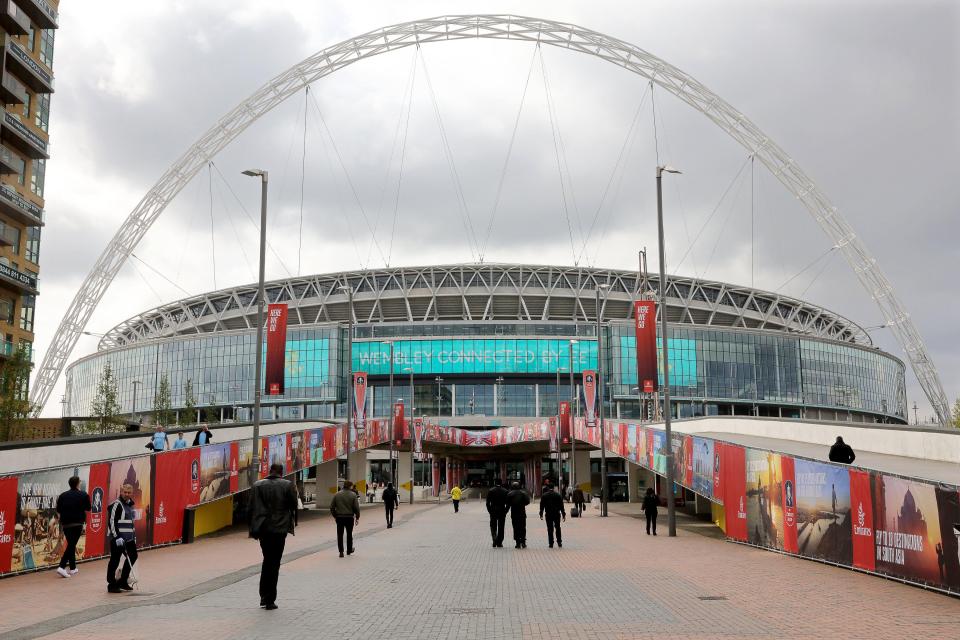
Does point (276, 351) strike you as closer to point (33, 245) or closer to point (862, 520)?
point (862, 520)

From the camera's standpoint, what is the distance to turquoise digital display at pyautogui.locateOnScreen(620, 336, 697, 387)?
110375 millimetres

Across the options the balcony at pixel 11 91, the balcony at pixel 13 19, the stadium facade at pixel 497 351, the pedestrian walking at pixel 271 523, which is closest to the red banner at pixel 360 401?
the balcony at pixel 11 91

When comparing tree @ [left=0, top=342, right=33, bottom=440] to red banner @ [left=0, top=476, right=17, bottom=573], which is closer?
red banner @ [left=0, top=476, right=17, bottom=573]

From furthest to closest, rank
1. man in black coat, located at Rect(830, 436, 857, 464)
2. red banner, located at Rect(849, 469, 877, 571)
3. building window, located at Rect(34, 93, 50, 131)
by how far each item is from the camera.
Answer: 1. building window, located at Rect(34, 93, 50, 131)
2. man in black coat, located at Rect(830, 436, 857, 464)
3. red banner, located at Rect(849, 469, 877, 571)

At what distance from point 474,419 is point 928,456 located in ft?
317

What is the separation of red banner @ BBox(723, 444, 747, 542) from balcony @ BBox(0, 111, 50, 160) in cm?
4774

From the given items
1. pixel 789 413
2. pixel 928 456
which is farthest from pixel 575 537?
pixel 789 413

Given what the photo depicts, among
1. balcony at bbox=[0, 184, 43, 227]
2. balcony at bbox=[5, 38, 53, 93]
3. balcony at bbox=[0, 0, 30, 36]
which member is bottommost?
balcony at bbox=[0, 184, 43, 227]

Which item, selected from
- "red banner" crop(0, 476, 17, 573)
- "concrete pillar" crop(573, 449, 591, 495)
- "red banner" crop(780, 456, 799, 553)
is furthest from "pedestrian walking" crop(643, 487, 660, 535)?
"concrete pillar" crop(573, 449, 591, 495)

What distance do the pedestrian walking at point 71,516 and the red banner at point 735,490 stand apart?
607 inches

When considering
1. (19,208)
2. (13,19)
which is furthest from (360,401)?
(13,19)

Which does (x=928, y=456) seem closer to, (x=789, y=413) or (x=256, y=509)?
(x=256, y=509)

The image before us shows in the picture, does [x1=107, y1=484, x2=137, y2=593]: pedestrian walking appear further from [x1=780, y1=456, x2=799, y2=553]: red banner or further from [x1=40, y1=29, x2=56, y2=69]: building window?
[x1=40, y1=29, x2=56, y2=69]: building window

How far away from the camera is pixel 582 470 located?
74000 mm
